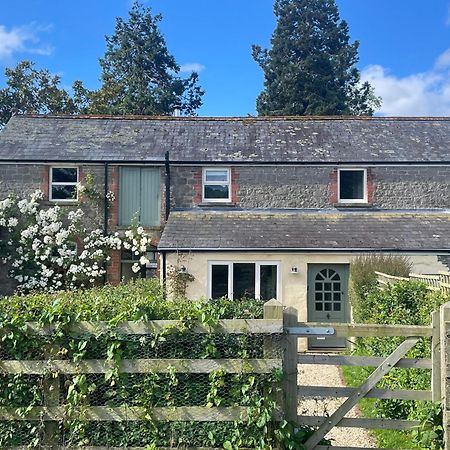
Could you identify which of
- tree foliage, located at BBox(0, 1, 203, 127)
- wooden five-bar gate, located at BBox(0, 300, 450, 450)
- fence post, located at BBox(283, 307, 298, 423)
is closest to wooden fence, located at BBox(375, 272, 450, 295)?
wooden five-bar gate, located at BBox(0, 300, 450, 450)

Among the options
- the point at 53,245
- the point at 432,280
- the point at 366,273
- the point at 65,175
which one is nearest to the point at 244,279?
the point at 366,273

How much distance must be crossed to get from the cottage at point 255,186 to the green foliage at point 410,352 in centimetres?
525

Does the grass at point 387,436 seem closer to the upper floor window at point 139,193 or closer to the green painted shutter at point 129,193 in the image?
the upper floor window at point 139,193

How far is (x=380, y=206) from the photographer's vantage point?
18.5m

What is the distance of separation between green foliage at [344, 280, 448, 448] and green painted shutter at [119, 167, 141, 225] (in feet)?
35.5

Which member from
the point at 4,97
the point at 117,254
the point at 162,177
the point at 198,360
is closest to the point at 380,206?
the point at 162,177

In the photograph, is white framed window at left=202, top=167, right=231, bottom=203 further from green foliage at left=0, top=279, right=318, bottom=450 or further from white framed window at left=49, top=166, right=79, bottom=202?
green foliage at left=0, top=279, right=318, bottom=450

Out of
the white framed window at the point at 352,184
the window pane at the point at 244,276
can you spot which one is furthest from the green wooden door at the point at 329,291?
the white framed window at the point at 352,184

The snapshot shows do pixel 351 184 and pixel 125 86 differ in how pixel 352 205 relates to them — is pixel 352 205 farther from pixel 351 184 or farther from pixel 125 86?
pixel 125 86

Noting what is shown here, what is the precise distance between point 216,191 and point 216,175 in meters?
0.61

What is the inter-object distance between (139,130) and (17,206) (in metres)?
5.78

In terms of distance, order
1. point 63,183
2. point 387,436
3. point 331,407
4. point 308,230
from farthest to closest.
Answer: point 63,183
point 308,230
point 331,407
point 387,436


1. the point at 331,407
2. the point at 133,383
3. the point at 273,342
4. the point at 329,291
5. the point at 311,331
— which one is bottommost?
the point at 331,407

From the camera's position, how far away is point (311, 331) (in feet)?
15.4
